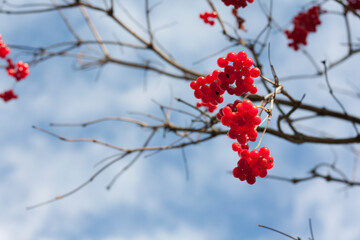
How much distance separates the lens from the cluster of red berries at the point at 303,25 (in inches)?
179

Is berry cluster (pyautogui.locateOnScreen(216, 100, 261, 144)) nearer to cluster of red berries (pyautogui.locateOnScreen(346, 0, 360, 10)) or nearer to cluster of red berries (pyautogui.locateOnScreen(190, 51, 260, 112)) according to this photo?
cluster of red berries (pyautogui.locateOnScreen(190, 51, 260, 112))

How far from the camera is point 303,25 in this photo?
464cm

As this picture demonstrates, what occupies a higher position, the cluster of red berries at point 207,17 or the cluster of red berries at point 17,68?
the cluster of red berries at point 207,17

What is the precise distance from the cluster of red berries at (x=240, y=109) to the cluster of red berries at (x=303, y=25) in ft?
11.4

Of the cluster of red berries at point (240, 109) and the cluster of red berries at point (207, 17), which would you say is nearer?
the cluster of red berries at point (240, 109)

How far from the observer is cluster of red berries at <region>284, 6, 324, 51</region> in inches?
179

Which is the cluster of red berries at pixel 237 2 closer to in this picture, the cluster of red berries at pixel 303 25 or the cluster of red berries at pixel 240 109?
the cluster of red berries at pixel 240 109

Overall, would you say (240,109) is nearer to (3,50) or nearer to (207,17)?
(207,17)

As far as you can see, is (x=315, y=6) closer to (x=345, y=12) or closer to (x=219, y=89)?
(x=345, y=12)

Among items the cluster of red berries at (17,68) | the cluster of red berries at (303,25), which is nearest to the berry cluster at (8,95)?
the cluster of red berries at (17,68)

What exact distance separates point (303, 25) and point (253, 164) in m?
3.85

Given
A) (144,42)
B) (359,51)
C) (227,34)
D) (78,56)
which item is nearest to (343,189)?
(359,51)

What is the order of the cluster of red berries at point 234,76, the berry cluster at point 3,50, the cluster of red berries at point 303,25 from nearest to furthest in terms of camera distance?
the cluster of red berries at point 234,76
the berry cluster at point 3,50
the cluster of red berries at point 303,25

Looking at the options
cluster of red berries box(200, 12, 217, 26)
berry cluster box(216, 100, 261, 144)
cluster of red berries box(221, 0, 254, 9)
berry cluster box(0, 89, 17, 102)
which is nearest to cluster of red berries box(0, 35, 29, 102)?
berry cluster box(0, 89, 17, 102)
